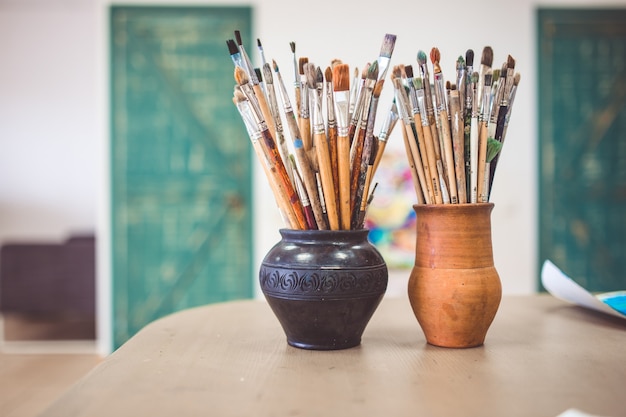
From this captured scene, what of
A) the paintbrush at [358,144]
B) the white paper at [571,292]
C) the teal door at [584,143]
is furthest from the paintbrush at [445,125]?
the teal door at [584,143]

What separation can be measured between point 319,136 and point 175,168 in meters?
2.95

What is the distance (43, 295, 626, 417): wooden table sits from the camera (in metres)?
0.75

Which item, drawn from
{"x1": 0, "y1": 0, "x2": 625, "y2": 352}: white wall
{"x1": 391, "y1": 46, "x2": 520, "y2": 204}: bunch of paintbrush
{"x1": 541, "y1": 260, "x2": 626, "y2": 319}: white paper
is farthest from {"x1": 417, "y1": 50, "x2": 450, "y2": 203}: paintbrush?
{"x1": 0, "y1": 0, "x2": 625, "y2": 352}: white wall

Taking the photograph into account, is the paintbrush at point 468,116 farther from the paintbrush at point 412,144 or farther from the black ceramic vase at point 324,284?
the black ceramic vase at point 324,284

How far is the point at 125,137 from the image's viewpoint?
3801 mm

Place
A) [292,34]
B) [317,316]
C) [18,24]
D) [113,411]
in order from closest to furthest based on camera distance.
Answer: [113,411], [317,316], [292,34], [18,24]

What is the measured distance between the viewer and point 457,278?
3.35ft

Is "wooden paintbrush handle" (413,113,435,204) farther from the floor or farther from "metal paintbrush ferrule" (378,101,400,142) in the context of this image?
the floor

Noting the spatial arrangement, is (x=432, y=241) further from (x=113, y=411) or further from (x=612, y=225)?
(x=612, y=225)

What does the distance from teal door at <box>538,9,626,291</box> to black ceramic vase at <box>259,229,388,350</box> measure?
3.06m

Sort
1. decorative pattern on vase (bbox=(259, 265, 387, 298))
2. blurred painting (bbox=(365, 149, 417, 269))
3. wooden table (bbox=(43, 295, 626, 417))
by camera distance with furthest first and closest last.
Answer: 1. blurred painting (bbox=(365, 149, 417, 269))
2. decorative pattern on vase (bbox=(259, 265, 387, 298))
3. wooden table (bbox=(43, 295, 626, 417))

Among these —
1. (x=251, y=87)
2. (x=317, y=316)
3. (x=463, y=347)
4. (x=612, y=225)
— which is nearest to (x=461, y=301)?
(x=463, y=347)

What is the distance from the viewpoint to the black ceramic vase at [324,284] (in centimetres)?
100

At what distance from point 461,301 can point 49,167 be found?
601 cm
